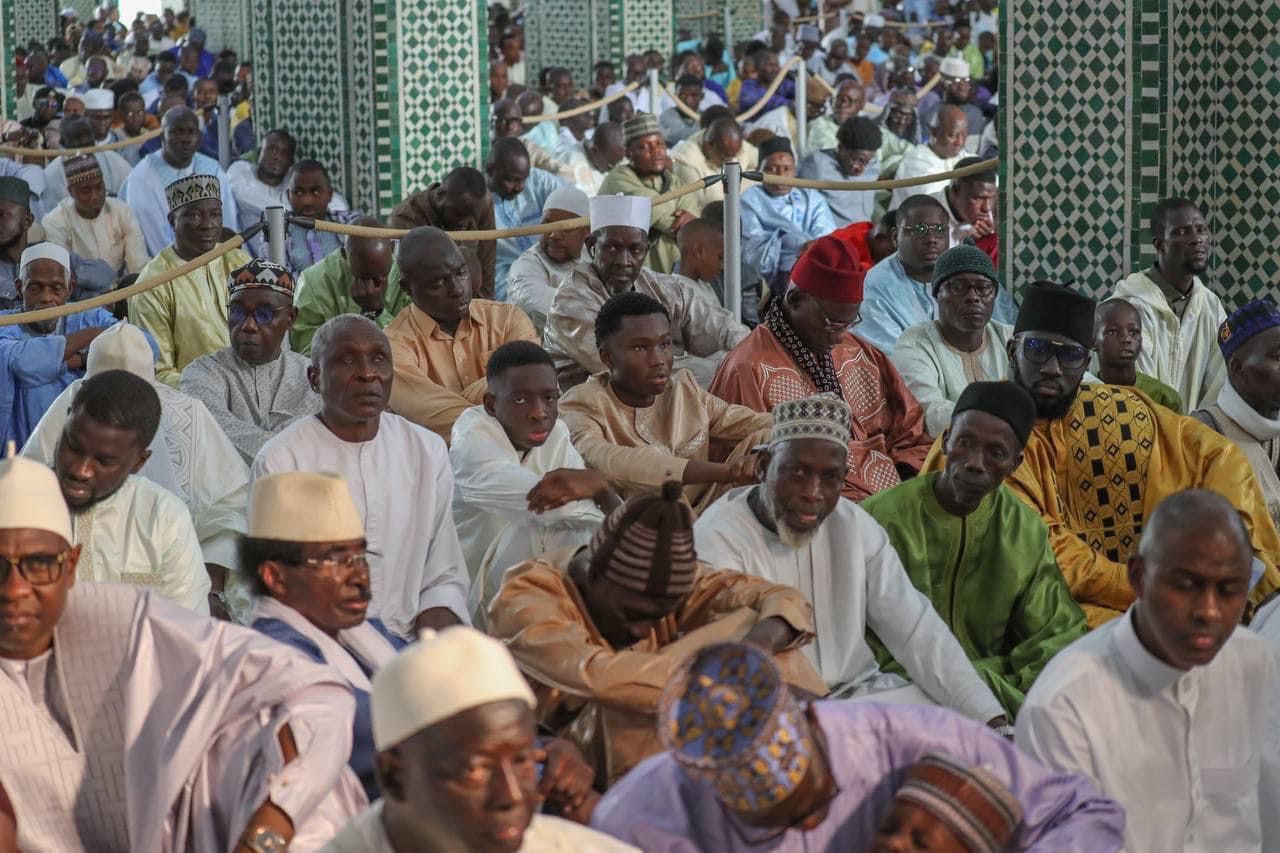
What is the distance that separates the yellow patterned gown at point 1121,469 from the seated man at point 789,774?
247cm

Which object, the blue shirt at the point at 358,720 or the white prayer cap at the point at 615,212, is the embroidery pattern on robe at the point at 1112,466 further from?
the blue shirt at the point at 358,720

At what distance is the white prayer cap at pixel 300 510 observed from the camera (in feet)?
12.6

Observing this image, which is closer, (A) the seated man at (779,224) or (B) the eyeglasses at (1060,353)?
(B) the eyeglasses at (1060,353)

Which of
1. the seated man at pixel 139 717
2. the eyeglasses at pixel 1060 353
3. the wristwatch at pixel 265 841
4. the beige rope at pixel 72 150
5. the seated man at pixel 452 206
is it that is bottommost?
the wristwatch at pixel 265 841

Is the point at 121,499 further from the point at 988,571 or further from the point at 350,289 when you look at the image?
the point at 350,289

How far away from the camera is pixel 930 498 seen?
510 cm

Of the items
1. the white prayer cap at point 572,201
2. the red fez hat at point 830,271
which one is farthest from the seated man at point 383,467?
the white prayer cap at point 572,201

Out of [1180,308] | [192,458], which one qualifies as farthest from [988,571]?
[1180,308]

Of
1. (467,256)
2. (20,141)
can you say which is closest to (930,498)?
(467,256)

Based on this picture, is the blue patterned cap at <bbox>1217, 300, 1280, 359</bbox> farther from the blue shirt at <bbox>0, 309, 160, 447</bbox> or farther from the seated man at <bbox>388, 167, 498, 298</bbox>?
the blue shirt at <bbox>0, 309, 160, 447</bbox>

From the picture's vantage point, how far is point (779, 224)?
10.4 metres

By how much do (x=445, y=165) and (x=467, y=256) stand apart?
7.65 ft

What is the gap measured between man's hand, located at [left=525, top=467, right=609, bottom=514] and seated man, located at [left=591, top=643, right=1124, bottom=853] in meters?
1.94

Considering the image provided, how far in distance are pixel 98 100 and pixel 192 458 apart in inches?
389
